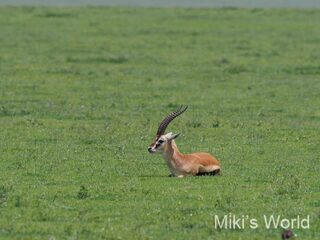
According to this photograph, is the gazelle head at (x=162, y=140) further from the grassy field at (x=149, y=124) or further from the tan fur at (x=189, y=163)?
the grassy field at (x=149, y=124)

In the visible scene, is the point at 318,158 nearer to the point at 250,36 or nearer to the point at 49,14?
the point at 250,36

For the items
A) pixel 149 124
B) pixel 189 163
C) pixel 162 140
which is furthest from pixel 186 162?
pixel 149 124

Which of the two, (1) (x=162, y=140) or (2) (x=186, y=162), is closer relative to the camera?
(2) (x=186, y=162)

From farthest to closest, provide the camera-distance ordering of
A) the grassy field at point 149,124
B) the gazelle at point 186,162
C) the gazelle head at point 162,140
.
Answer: the gazelle head at point 162,140 < the gazelle at point 186,162 < the grassy field at point 149,124

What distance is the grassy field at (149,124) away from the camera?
1224cm

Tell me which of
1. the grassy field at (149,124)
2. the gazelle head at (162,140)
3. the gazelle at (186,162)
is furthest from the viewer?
the gazelle head at (162,140)

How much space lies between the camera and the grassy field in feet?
40.2

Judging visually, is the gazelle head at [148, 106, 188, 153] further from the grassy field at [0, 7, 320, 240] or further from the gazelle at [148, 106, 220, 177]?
the grassy field at [0, 7, 320, 240]

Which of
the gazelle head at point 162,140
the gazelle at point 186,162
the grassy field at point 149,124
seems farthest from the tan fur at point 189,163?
the grassy field at point 149,124

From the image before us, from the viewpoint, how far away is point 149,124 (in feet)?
65.6

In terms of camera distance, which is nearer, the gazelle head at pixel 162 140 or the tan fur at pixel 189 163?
the tan fur at pixel 189 163

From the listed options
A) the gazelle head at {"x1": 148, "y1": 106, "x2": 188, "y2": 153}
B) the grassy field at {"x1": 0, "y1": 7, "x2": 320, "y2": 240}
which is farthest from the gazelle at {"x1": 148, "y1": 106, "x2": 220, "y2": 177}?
the grassy field at {"x1": 0, "y1": 7, "x2": 320, "y2": 240}

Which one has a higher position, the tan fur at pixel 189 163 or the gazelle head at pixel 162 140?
the gazelle head at pixel 162 140

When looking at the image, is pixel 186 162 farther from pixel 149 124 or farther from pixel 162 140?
pixel 149 124
